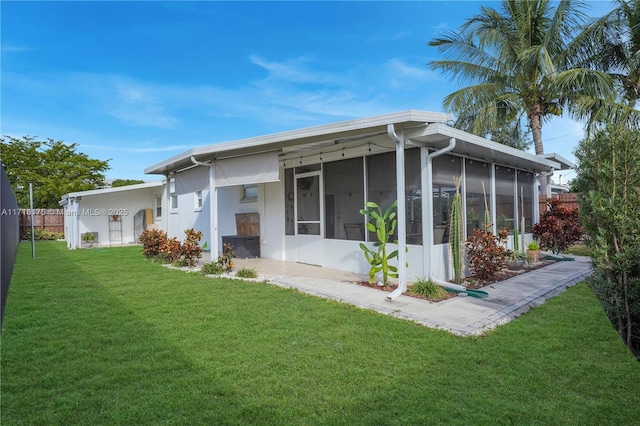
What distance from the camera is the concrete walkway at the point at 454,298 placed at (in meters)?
4.74

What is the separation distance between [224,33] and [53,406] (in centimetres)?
1114

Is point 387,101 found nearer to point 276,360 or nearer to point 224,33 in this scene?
point 224,33

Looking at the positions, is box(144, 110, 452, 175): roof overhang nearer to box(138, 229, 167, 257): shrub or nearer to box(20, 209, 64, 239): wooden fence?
box(138, 229, 167, 257): shrub

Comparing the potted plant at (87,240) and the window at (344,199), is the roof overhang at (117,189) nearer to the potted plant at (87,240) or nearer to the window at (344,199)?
the potted plant at (87,240)

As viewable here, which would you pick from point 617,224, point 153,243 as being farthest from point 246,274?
point 617,224

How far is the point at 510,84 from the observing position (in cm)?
1484

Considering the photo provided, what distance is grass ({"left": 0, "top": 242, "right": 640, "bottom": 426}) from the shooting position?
8.59 ft

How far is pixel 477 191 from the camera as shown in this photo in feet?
27.6

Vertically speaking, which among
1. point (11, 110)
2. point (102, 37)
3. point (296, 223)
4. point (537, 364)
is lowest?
point (537, 364)

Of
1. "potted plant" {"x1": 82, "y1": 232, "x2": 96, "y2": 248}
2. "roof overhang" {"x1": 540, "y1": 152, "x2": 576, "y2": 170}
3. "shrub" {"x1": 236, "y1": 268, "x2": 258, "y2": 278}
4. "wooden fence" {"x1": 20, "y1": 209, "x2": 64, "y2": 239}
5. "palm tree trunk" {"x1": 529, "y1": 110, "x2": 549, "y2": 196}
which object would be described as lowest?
"shrub" {"x1": 236, "y1": 268, "x2": 258, "y2": 278}

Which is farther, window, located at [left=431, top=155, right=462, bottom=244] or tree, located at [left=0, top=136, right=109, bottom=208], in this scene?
tree, located at [left=0, top=136, right=109, bottom=208]

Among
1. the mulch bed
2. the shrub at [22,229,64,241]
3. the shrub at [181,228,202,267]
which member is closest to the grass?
the mulch bed

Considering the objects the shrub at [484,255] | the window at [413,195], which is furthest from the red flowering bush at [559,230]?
the window at [413,195]

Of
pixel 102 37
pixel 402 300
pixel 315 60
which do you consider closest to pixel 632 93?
pixel 315 60
